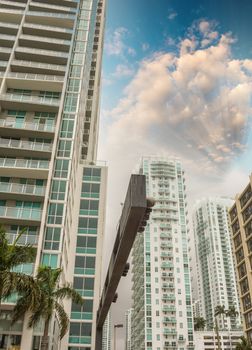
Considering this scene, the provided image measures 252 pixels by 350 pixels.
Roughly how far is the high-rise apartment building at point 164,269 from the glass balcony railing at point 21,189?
2950 inches

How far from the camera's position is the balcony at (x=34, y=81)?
46.0 metres

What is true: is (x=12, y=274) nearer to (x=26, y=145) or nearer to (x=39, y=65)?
(x=26, y=145)

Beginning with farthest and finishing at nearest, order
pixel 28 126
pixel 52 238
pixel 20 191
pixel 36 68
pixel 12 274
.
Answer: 1. pixel 36 68
2. pixel 28 126
3. pixel 20 191
4. pixel 52 238
5. pixel 12 274

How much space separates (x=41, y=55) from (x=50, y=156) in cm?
1725

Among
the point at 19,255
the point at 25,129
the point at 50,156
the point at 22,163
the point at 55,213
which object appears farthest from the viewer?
the point at 25,129

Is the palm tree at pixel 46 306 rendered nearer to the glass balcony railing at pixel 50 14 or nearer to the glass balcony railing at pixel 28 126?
the glass balcony railing at pixel 28 126

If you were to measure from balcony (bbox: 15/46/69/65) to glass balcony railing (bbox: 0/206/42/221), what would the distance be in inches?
958

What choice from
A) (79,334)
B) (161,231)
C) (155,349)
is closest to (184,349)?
(155,349)

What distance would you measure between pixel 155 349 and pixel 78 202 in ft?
242

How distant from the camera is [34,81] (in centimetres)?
4612

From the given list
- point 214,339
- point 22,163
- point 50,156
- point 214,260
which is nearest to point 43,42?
point 50,156

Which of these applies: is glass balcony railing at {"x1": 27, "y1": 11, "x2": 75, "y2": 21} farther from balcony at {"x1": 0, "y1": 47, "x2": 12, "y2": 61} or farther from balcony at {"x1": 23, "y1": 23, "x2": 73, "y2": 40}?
balcony at {"x1": 0, "y1": 47, "x2": 12, "y2": 61}

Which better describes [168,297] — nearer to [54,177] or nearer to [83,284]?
[83,284]

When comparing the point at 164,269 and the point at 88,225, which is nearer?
the point at 88,225
